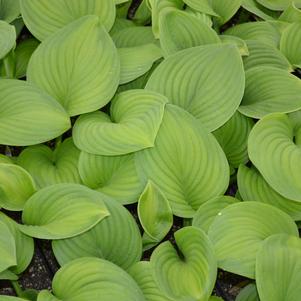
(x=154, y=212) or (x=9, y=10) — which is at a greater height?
(x=9, y=10)

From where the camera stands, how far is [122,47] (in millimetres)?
1479

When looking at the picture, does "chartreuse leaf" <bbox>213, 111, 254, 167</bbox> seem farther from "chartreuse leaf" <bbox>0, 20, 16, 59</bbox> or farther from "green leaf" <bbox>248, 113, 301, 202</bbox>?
"chartreuse leaf" <bbox>0, 20, 16, 59</bbox>

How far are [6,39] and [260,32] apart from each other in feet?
1.85

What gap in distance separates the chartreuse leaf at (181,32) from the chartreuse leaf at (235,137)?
170 mm

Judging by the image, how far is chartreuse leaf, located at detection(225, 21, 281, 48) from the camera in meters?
1.50

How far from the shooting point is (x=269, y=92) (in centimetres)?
134

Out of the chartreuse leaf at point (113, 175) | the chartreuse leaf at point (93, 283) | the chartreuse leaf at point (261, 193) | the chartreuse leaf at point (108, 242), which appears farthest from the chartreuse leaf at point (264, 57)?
the chartreuse leaf at point (93, 283)

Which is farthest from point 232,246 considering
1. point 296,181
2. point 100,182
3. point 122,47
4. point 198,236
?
point 122,47

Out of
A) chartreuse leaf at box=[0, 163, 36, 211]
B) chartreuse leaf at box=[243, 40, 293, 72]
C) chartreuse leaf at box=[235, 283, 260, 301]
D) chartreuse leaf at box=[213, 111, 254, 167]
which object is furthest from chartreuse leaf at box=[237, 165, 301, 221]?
chartreuse leaf at box=[0, 163, 36, 211]

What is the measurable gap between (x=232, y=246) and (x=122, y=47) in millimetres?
545

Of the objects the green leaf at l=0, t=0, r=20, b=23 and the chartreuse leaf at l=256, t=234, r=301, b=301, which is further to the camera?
the green leaf at l=0, t=0, r=20, b=23

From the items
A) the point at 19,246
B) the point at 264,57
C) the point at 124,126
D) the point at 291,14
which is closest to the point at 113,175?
the point at 124,126

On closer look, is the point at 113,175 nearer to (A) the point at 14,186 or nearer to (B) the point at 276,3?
(A) the point at 14,186

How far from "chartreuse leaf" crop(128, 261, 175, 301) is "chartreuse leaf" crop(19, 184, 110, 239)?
0.11 meters
